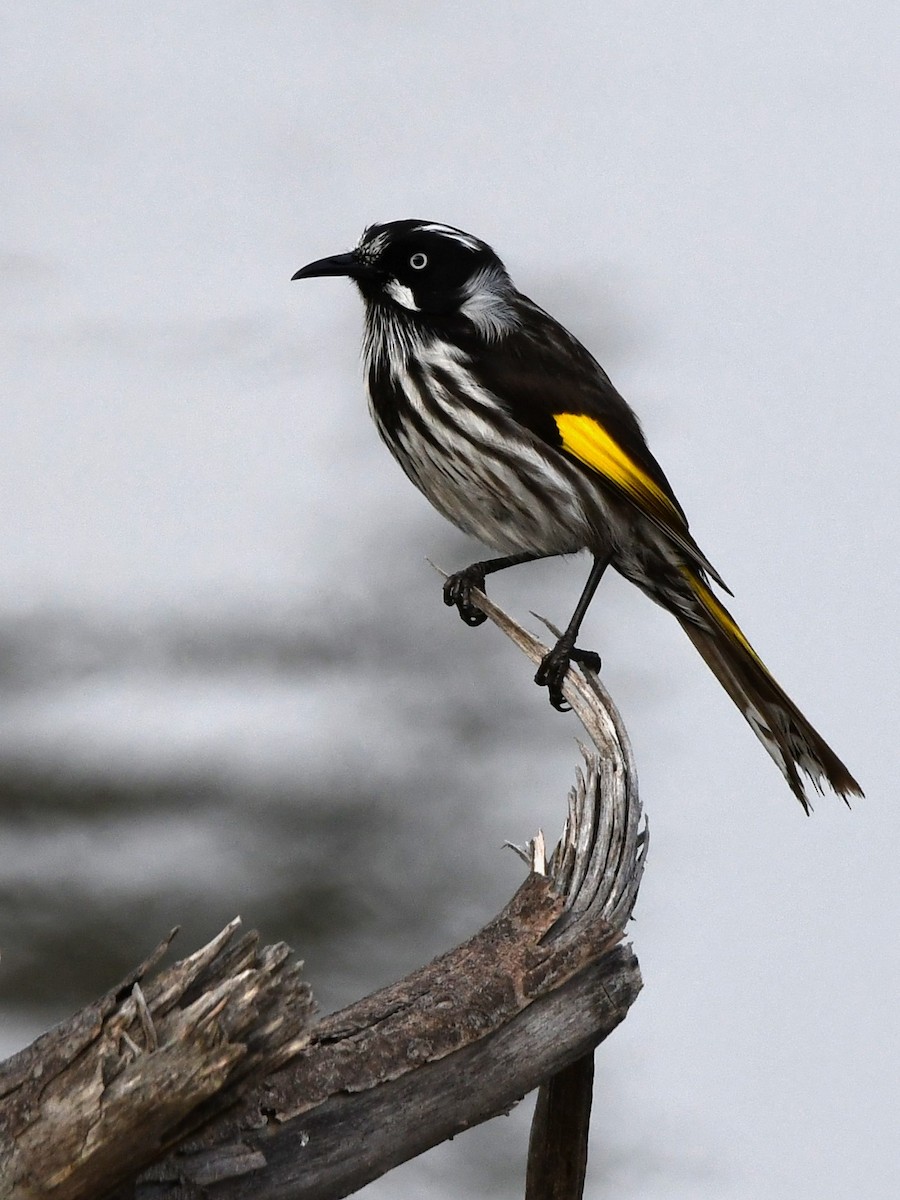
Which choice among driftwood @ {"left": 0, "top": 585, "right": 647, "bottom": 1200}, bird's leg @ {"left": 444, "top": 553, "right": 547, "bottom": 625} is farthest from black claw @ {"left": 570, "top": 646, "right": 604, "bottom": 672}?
driftwood @ {"left": 0, "top": 585, "right": 647, "bottom": 1200}

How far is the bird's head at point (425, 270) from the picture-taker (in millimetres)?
3184

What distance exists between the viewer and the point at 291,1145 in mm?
1838

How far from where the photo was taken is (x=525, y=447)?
2.99 m

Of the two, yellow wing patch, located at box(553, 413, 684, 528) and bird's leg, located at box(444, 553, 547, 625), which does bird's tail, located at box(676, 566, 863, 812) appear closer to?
yellow wing patch, located at box(553, 413, 684, 528)

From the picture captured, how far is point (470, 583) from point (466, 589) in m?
0.02

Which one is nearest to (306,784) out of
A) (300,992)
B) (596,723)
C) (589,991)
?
(596,723)

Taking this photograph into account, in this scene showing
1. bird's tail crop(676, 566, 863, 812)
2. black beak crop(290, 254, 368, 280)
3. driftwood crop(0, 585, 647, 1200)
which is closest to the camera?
driftwood crop(0, 585, 647, 1200)

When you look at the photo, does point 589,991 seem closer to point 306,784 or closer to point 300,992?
point 300,992

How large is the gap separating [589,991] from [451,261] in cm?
162

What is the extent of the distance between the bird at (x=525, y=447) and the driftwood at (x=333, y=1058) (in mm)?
606

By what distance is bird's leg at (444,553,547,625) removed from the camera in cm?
326

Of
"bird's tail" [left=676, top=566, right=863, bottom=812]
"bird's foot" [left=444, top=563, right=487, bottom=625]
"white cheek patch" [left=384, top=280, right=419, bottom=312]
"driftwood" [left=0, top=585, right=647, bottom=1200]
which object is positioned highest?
"white cheek patch" [left=384, top=280, right=419, bottom=312]

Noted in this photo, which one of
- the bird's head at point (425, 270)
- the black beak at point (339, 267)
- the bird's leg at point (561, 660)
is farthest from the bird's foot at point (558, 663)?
the black beak at point (339, 267)

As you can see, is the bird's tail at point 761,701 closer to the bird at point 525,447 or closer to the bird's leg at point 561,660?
the bird at point 525,447
